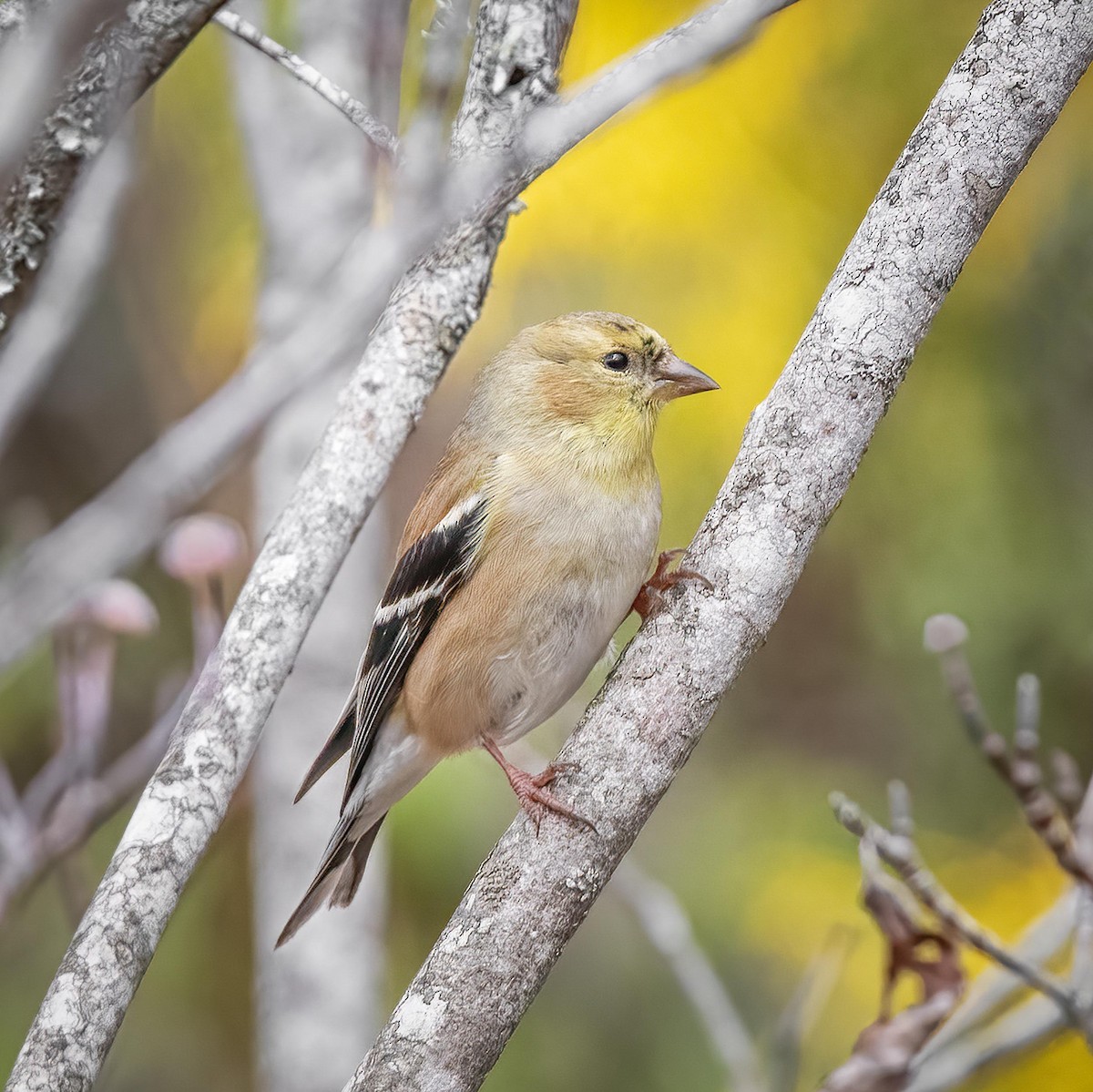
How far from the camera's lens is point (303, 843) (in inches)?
144

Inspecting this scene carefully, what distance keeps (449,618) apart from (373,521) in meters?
1.49

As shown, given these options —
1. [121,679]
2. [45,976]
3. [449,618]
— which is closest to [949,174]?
[449,618]

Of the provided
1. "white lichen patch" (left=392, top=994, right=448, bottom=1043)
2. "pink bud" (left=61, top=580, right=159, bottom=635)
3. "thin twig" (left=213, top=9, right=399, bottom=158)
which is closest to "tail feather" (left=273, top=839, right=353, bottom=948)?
"pink bud" (left=61, top=580, right=159, bottom=635)

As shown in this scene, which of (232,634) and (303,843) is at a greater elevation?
(232,634)

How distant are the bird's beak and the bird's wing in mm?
530

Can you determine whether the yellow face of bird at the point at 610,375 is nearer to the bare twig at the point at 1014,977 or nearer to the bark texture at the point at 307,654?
the bark texture at the point at 307,654

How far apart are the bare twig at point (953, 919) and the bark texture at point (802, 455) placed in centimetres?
30

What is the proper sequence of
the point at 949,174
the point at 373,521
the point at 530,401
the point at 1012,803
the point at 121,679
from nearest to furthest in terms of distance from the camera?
the point at 949,174 < the point at 530,401 < the point at 1012,803 < the point at 373,521 < the point at 121,679

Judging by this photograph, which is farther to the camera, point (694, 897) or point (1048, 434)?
point (1048, 434)

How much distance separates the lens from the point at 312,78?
201 cm

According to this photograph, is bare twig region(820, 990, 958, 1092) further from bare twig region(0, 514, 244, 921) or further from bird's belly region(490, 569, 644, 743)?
bare twig region(0, 514, 244, 921)

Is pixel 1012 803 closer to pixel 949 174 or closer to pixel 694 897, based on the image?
pixel 694 897

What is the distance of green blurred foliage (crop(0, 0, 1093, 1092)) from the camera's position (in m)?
3.82

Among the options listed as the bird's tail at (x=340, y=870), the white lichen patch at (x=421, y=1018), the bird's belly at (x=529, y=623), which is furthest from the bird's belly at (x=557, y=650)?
the white lichen patch at (x=421, y=1018)
